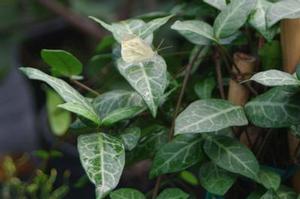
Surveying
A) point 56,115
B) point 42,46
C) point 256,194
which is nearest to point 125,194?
point 256,194

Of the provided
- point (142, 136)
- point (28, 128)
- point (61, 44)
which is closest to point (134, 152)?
point (142, 136)

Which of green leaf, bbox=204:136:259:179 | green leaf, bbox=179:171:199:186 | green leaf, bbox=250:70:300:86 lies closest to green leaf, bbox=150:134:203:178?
green leaf, bbox=204:136:259:179

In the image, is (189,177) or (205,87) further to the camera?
(189,177)

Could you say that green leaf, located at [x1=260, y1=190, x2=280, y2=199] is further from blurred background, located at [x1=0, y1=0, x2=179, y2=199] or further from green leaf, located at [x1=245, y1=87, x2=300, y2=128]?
blurred background, located at [x1=0, y1=0, x2=179, y2=199]

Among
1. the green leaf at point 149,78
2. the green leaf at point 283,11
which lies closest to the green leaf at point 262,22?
the green leaf at point 283,11

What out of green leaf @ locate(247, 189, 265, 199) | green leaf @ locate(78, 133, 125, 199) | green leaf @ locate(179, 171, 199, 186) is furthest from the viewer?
green leaf @ locate(179, 171, 199, 186)

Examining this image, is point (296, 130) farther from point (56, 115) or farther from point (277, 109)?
point (56, 115)
